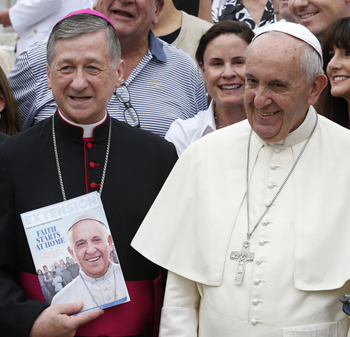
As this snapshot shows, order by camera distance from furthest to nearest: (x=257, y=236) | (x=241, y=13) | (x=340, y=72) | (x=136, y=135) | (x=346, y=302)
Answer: (x=241, y=13)
(x=340, y=72)
(x=136, y=135)
(x=257, y=236)
(x=346, y=302)

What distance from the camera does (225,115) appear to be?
4102mm

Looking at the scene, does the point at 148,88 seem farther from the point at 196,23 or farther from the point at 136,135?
the point at 196,23

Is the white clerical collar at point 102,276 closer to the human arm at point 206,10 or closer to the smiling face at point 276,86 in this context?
the smiling face at point 276,86

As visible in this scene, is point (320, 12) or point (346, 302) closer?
point (346, 302)

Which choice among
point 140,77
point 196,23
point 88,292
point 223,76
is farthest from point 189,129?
point 196,23

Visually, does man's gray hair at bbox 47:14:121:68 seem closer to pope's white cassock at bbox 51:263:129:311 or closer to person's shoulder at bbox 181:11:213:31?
pope's white cassock at bbox 51:263:129:311

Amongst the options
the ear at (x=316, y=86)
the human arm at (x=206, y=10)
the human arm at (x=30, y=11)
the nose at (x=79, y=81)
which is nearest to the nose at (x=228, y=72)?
the ear at (x=316, y=86)

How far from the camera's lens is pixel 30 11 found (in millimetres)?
5391

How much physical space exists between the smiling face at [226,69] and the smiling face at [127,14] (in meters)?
0.52

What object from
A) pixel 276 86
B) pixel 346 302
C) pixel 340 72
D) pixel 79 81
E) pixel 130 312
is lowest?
pixel 130 312

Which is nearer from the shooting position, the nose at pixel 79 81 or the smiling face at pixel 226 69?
the nose at pixel 79 81

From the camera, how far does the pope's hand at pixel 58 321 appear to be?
9.12 feet

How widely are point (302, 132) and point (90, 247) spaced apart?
1169 mm

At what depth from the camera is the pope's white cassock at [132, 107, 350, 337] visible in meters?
2.70
